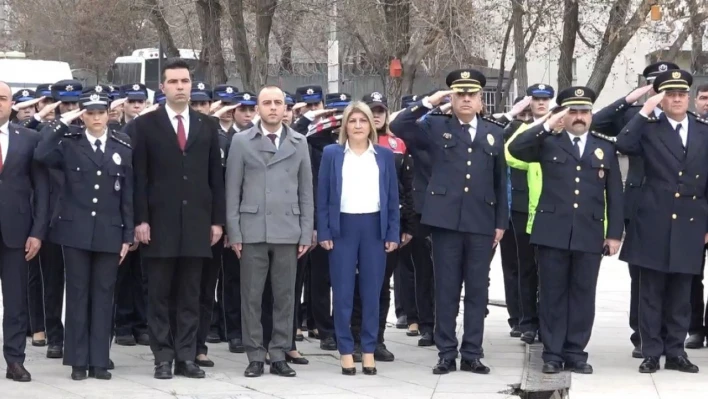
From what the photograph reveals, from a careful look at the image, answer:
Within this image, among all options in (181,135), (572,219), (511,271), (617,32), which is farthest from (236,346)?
(617,32)

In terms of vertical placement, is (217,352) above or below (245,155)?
below

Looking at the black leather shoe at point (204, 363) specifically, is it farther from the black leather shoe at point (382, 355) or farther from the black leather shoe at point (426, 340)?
the black leather shoe at point (426, 340)

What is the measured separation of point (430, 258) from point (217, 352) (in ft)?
6.91

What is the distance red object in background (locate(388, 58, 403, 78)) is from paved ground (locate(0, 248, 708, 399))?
11.8m

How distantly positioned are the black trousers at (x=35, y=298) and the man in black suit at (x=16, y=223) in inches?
70.7

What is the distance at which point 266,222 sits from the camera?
34.0 feet

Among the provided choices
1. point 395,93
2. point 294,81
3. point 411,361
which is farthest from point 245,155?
point 294,81

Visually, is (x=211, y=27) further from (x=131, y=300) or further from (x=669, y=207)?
(x=669, y=207)

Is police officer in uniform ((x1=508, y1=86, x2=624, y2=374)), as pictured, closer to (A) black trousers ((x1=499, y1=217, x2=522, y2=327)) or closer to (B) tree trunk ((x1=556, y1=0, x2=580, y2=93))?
(A) black trousers ((x1=499, y1=217, x2=522, y2=327))

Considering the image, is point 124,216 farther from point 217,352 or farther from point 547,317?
point 547,317

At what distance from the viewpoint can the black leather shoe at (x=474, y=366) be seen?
34.8 feet

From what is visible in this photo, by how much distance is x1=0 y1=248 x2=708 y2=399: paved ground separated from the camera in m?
9.62

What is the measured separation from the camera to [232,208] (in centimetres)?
1042

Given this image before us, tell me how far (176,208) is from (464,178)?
7.43 feet
